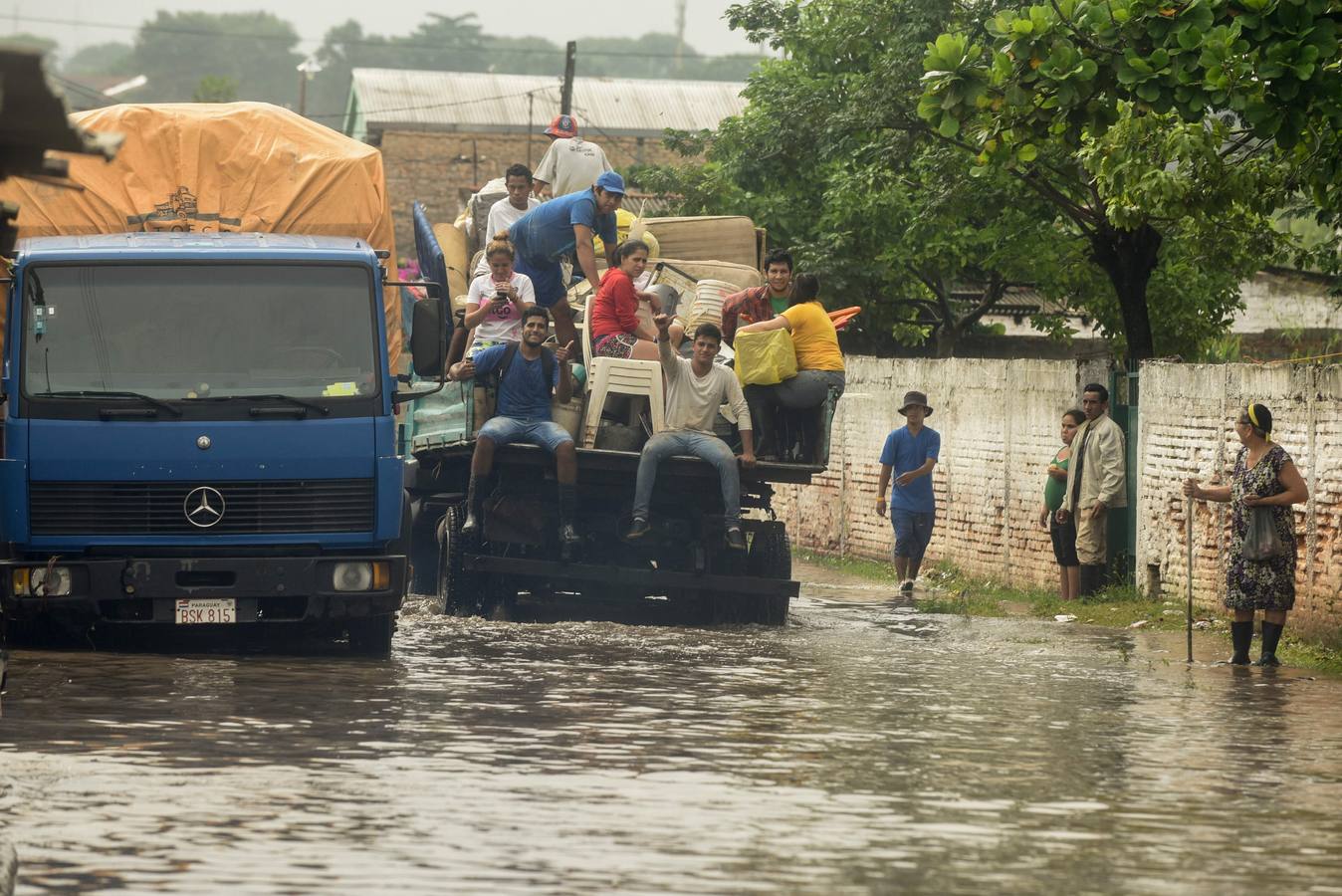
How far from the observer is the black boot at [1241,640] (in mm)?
14719

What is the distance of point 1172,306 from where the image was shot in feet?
92.9

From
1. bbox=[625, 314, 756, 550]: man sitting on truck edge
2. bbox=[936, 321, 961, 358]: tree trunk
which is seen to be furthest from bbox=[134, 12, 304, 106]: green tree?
A: bbox=[625, 314, 756, 550]: man sitting on truck edge

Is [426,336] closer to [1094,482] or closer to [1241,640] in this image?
[1241,640]

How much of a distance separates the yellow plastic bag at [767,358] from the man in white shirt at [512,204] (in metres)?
2.65

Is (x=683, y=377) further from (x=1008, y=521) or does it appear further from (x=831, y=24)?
(x=831, y=24)

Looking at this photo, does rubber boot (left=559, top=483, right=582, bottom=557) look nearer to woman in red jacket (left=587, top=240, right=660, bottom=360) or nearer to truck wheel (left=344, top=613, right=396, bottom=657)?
woman in red jacket (left=587, top=240, right=660, bottom=360)

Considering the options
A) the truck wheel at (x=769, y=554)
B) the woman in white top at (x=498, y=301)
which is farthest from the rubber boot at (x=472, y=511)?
the truck wheel at (x=769, y=554)

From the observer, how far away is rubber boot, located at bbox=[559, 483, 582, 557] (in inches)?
625

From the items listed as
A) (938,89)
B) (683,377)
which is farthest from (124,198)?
(938,89)

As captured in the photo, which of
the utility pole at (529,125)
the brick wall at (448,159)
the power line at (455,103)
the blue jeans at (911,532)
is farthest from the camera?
the power line at (455,103)

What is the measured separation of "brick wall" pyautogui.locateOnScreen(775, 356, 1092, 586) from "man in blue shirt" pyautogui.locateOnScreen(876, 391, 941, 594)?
3.60ft

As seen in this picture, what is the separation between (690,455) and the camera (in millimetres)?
15875

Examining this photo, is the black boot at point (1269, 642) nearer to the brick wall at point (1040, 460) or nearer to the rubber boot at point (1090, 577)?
the brick wall at point (1040, 460)

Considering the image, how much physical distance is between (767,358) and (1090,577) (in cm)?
468
